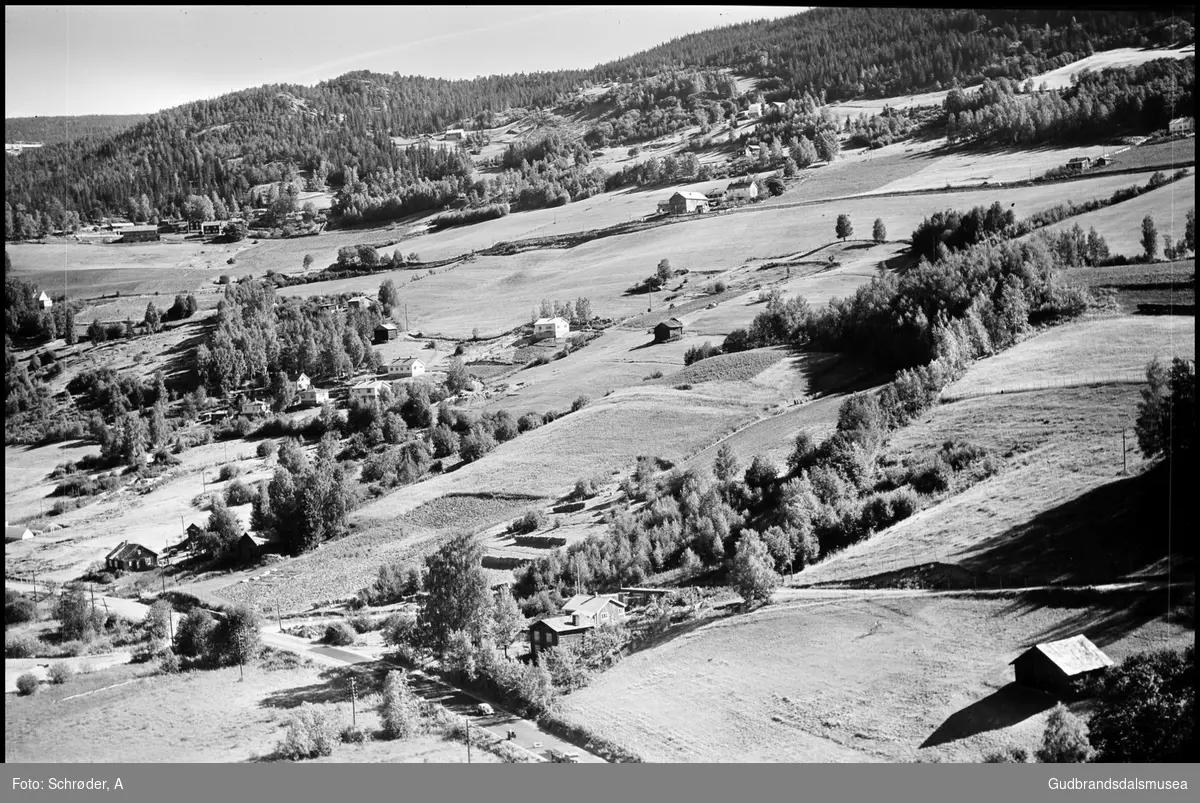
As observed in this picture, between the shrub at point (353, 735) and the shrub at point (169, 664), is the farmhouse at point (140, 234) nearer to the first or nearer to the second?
the shrub at point (169, 664)

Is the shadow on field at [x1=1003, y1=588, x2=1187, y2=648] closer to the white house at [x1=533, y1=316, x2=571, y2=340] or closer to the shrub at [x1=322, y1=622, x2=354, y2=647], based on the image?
the shrub at [x1=322, y1=622, x2=354, y2=647]

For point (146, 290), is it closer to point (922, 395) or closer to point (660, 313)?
point (660, 313)

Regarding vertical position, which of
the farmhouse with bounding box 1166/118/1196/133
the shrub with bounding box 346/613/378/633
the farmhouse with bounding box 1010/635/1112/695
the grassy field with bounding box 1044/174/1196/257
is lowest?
the shrub with bounding box 346/613/378/633

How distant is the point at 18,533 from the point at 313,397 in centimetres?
602

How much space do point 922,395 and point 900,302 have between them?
127 inches

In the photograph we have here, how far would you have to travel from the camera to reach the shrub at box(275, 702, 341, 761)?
5609 mm

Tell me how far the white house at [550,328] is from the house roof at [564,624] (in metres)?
8.18

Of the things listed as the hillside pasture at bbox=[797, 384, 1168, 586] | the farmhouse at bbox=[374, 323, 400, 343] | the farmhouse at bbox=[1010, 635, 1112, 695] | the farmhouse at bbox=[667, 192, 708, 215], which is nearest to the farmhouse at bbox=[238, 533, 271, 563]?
the hillside pasture at bbox=[797, 384, 1168, 586]

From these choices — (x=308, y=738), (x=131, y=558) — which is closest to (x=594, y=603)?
(x=308, y=738)

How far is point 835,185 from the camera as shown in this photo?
21.9m

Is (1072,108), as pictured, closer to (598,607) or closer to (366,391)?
(366,391)

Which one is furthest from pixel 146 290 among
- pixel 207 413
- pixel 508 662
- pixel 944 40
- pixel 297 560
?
pixel 944 40

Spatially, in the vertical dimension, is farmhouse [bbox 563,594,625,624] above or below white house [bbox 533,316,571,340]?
below

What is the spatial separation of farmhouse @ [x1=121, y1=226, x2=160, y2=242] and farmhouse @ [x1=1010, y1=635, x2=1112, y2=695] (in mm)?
11585
